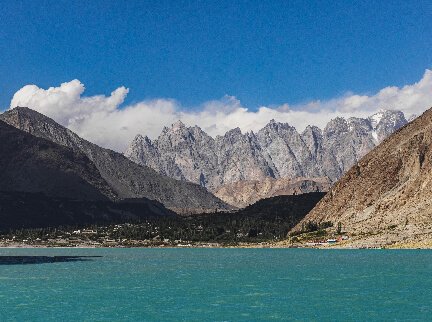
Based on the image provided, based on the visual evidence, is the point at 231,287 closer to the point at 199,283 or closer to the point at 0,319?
the point at 199,283

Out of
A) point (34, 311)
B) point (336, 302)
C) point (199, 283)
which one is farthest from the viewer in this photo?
point (199, 283)

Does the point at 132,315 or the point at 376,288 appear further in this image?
the point at 376,288

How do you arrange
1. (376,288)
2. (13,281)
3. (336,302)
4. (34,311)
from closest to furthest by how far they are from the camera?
(34,311) < (336,302) < (376,288) < (13,281)

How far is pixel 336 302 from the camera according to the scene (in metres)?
93.6

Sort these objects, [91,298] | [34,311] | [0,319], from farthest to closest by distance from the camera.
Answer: [91,298]
[34,311]
[0,319]

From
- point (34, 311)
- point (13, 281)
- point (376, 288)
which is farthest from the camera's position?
point (13, 281)

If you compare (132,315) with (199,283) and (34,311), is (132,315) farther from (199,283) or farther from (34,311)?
(199,283)

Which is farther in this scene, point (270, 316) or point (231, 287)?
point (231, 287)

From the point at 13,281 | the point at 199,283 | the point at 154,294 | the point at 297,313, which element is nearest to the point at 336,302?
the point at 297,313

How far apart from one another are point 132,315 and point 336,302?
107 feet

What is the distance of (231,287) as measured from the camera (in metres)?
118

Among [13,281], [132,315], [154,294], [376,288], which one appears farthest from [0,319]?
[376,288]

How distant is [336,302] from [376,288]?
23.3 metres

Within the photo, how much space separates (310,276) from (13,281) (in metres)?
69.4
